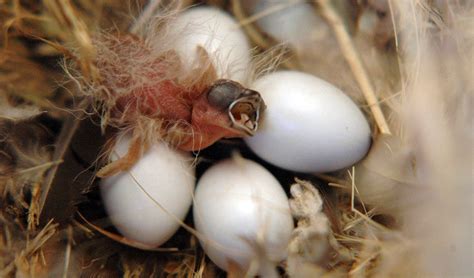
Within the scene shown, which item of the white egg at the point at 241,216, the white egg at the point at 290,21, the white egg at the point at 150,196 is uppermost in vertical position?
the white egg at the point at 290,21

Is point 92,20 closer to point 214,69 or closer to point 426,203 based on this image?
point 214,69

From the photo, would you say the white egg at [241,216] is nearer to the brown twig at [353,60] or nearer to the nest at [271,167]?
the nest at [271,167]

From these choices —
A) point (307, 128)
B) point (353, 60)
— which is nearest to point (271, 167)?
point (307, 128)

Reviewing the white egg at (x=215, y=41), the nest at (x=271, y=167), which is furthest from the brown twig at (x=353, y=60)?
the white egg at (x=215, y=41)

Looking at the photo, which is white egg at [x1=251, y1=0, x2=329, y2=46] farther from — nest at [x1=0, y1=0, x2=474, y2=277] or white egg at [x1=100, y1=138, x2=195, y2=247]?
white egg at [x1=100, y1=138, x2=195, y2=247]

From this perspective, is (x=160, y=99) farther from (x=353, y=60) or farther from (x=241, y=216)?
(x=353, y=60)

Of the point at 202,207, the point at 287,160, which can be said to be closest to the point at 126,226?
the point at 202,207
